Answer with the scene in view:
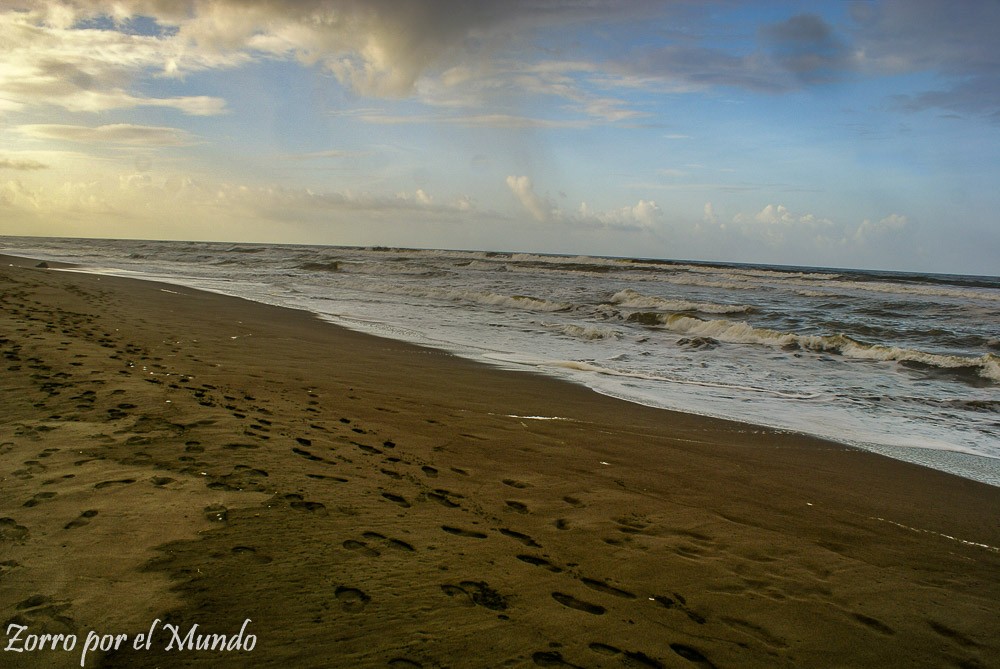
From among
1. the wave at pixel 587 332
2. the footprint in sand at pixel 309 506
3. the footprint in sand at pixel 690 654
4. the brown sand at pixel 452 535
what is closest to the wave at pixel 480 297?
the wave at pixel 587 332

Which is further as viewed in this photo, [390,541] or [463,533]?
[463,533]

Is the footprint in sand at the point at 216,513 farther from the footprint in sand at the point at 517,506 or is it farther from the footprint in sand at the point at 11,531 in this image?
the footprint in sand at the point at 517,506

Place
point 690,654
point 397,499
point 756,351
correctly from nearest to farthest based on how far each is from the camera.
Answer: point 690,654
point 397,499
point 756,351

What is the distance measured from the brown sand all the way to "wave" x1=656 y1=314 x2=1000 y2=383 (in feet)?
24.5

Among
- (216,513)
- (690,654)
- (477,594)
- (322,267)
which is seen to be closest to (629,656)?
(690,654)

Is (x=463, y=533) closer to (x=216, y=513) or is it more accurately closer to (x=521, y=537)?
(x=521, y=537)

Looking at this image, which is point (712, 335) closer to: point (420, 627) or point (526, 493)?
point (526, 493)

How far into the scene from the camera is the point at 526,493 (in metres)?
3.69

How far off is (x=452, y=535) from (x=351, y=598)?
74cm

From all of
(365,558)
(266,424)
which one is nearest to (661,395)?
(266,424)

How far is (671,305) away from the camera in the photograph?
21.1 metres

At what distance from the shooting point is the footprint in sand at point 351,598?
222 centimetres

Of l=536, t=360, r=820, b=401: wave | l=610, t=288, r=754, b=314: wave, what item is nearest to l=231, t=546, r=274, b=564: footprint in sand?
l=536, t=360, r=820, b=401: wave

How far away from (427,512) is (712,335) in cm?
1322
